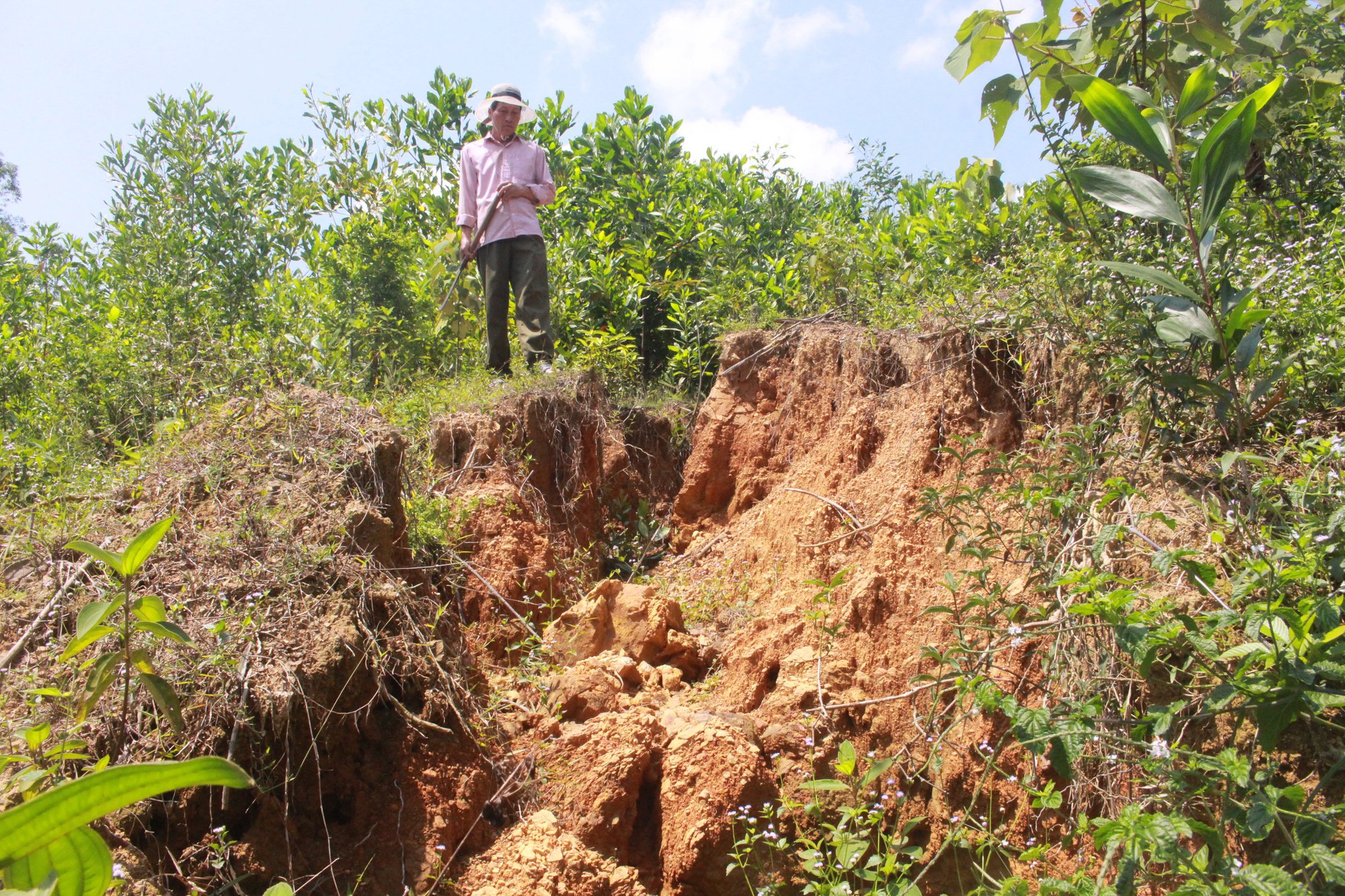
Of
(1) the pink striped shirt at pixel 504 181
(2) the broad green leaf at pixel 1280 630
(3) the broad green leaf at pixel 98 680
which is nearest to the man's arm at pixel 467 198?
(1) the pink striped shirt at pixel 504 181

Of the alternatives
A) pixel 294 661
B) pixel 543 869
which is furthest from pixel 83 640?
pixel 543 869

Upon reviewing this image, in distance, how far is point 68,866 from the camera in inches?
41.3

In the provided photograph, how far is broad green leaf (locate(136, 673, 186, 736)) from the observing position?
2.35 metres

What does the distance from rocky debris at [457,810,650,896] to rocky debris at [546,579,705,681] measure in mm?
1070

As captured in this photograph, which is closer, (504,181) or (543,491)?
(543,491)

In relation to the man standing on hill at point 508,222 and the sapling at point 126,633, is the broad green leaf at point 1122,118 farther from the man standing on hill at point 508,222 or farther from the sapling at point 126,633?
the man standing on hill at point 508,222

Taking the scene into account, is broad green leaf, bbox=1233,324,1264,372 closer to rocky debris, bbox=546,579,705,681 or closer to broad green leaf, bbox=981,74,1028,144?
broad green leaf, bbox=981,74,1028,144

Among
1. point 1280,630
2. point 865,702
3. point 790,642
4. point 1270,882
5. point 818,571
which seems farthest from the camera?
point 818,571

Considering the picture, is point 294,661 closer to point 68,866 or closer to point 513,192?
point 68,866

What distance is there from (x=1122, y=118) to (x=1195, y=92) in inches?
14.0

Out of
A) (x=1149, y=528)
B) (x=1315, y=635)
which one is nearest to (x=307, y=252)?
(x=1149, y=528)

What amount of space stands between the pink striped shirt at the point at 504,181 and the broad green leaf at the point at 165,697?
4.14m

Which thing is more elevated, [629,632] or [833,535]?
[833,535]

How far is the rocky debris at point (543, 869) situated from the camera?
3.01 meters
